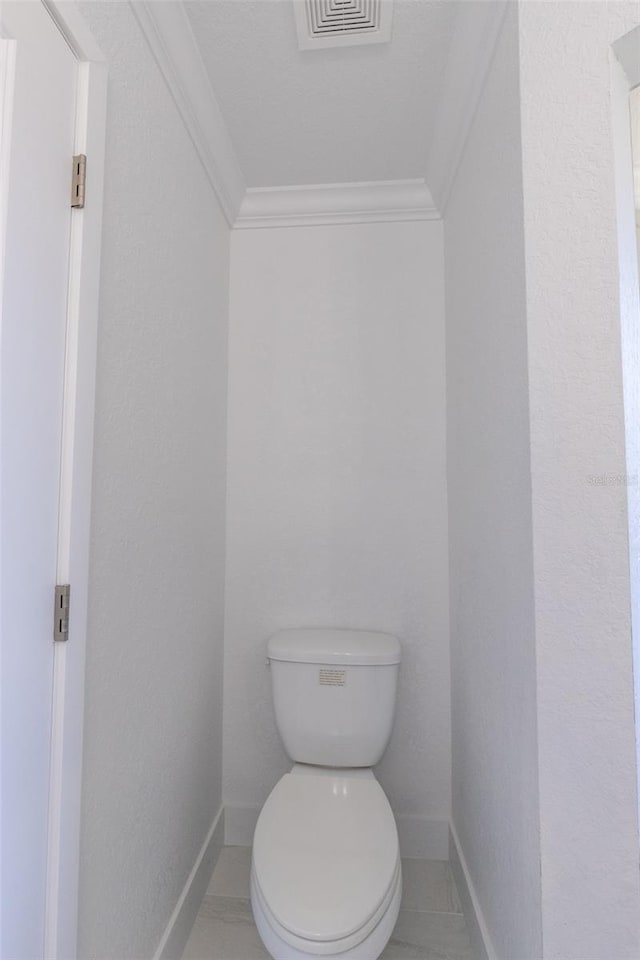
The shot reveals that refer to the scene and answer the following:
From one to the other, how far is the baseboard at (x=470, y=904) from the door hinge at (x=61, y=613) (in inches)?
46.9

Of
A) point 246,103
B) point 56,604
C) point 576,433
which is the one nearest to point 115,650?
point 56,604

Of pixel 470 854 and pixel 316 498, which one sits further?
pixel 316 498

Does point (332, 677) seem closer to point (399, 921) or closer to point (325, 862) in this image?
point (325, 862)

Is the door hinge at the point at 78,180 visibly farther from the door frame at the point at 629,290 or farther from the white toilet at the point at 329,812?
the white toilet at the point at 329,812

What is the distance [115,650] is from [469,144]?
60.5 inches

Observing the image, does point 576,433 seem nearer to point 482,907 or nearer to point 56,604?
point 56,604

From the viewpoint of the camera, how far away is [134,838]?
1.10m

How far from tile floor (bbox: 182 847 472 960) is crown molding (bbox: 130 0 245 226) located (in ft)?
7.04

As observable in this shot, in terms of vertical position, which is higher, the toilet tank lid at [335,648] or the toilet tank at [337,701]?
the toilet tank lid at [335,648]

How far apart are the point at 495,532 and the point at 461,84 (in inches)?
45.1

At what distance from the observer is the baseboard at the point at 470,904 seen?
4.11 ft

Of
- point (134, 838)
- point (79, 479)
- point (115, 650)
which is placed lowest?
point (134, 838)

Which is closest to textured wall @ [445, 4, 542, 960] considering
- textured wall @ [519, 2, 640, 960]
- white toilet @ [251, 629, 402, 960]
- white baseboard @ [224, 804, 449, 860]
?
textured wall @ [519, 2, 640, 960]

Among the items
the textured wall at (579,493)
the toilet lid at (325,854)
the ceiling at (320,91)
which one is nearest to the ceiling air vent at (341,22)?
the ceiling at (320,91)
